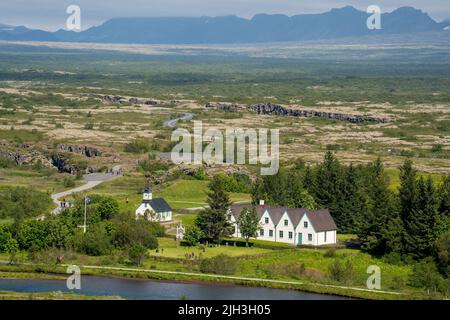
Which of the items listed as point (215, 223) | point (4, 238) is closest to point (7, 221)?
point (4, 238)

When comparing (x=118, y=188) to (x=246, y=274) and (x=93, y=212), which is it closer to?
(x=93, y=212)

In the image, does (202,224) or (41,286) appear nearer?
(41,286)

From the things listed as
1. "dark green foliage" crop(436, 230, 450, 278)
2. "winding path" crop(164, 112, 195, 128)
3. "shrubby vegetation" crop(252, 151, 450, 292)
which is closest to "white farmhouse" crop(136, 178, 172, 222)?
"shrubby vegetation" crop(252, 151, 450, 292)

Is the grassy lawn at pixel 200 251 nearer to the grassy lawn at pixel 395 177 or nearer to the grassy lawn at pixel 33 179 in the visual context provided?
the grassy lawn at pixel 395 177

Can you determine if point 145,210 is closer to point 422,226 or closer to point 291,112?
point 422,226

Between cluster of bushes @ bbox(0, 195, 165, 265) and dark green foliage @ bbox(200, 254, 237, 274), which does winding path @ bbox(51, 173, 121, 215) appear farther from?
dark green foliage @ bbox(200, 254, 237, 274)

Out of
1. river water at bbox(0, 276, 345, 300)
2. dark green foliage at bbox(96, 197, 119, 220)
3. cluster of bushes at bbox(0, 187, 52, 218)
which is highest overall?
dark green foliage at bbox(96, 197, 119, 220)
